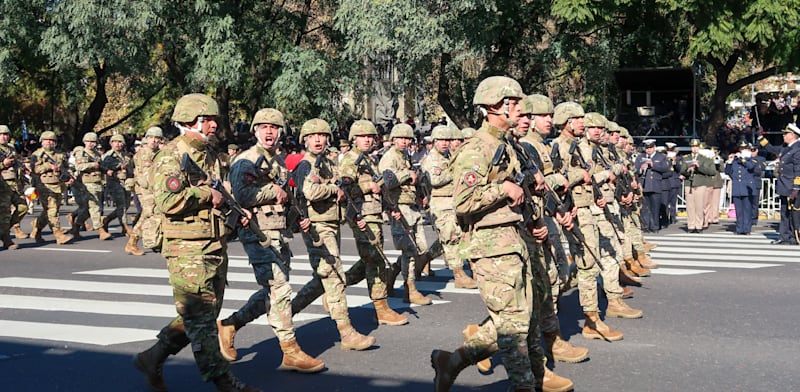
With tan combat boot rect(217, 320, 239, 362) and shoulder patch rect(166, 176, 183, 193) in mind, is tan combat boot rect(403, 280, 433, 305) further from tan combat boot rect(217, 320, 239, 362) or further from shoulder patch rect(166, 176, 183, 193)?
shoulder patch rect(166, 176, 183, 193)

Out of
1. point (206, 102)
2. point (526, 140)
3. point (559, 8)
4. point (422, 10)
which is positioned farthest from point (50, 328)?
point (559, 8)

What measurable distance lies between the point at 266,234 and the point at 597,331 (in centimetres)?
291

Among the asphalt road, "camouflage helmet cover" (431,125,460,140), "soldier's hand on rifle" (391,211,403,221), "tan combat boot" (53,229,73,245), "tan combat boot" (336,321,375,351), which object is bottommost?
the asphalt road

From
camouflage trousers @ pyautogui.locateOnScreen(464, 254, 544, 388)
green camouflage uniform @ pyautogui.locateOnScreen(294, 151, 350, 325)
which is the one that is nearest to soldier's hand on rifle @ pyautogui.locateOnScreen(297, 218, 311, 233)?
green camouflage uniform @ pyautogui.locateOnScreen(294, 151, 350, 325)

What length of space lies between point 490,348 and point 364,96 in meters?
20.6

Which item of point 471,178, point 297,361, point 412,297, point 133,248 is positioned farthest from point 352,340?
point 133,248

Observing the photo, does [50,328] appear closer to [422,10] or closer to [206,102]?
[206,102]

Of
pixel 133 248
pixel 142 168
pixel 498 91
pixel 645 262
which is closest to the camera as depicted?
pixel 498 91

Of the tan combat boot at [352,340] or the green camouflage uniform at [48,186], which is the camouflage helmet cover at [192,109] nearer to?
the tan combat boot at [352,340]

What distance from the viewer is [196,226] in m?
6.01

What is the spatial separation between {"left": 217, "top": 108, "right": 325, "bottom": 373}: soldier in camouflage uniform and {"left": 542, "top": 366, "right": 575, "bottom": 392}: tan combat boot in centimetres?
172

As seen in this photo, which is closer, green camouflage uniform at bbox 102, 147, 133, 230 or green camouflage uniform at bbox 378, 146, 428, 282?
green camouflage uniform at bbox 378, 146, 428, 282

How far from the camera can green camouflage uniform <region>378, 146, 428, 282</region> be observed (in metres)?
9.83

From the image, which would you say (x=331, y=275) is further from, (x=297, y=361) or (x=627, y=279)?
(x=627, y=279)
